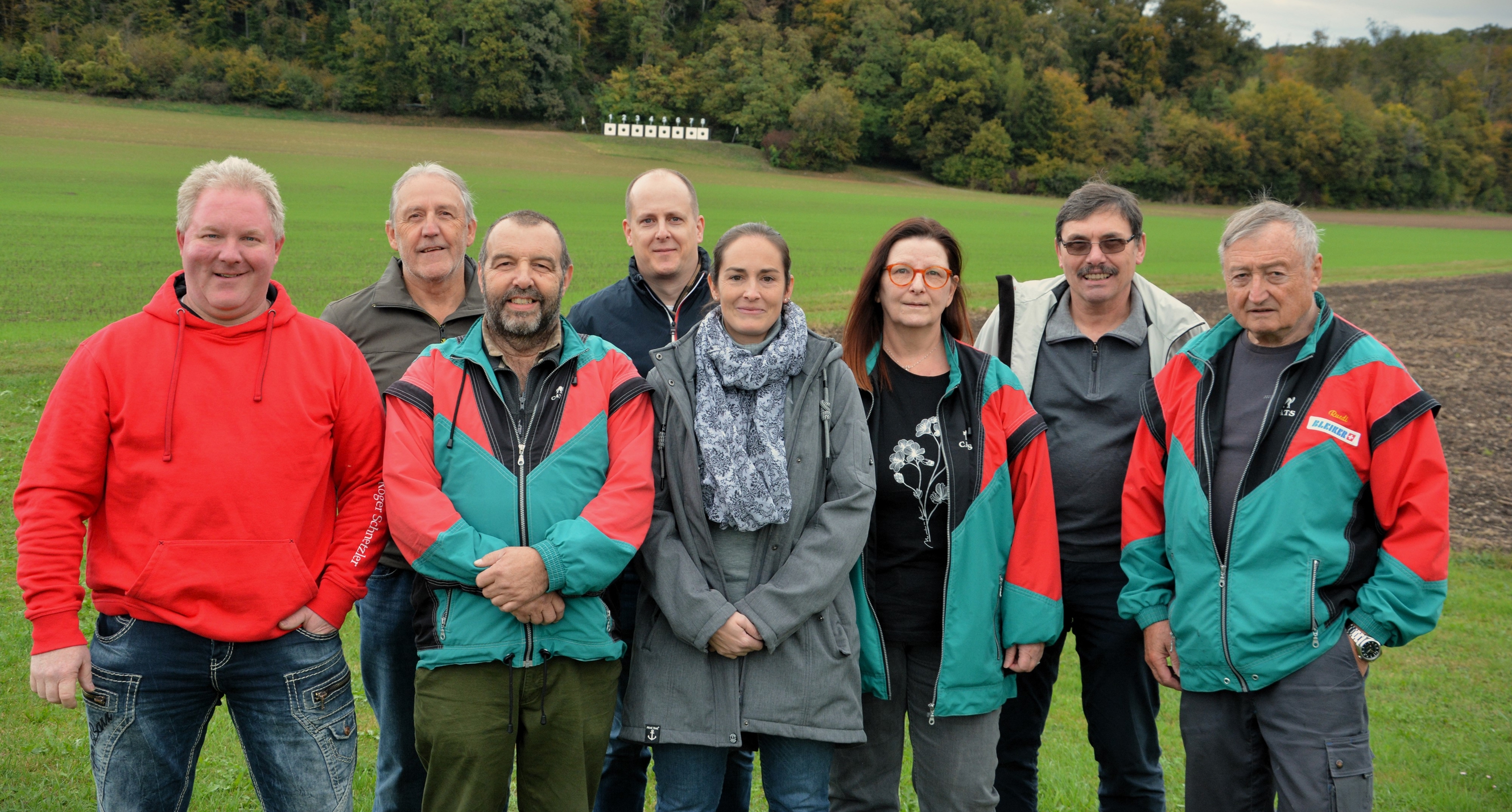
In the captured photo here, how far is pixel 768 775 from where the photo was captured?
316 cm

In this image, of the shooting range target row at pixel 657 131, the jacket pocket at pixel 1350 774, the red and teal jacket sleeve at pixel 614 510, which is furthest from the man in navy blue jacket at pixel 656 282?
the shooting range target row at pixel 657 131

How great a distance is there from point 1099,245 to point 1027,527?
1.24 m

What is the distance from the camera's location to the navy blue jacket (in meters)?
4.20

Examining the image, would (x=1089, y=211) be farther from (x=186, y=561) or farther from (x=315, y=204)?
(x=315, y=204)

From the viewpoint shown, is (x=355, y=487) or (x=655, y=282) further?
(x=655, y=282)

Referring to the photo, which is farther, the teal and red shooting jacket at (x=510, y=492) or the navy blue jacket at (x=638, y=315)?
the navy blue jacket at (x=638, y=315)

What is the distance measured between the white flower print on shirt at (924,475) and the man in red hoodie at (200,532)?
1.80 m

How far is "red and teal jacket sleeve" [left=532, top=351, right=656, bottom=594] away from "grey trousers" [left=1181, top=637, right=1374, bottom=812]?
6.53ft

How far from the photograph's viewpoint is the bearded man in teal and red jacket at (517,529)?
2928 mm

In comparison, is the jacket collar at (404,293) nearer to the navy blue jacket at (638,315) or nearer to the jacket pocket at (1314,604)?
the navy blue jacket at (638,315)

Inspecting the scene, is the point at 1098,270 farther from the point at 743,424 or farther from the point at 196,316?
the point at 196,316

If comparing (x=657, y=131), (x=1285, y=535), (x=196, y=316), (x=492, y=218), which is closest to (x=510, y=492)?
(x=196, y=316)

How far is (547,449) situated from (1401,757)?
4.74 meters

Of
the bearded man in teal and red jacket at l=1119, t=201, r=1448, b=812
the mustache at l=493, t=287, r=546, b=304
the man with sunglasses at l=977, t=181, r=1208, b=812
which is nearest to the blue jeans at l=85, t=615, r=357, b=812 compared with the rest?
the mustache at l=493, t=287, r=546, b=304
